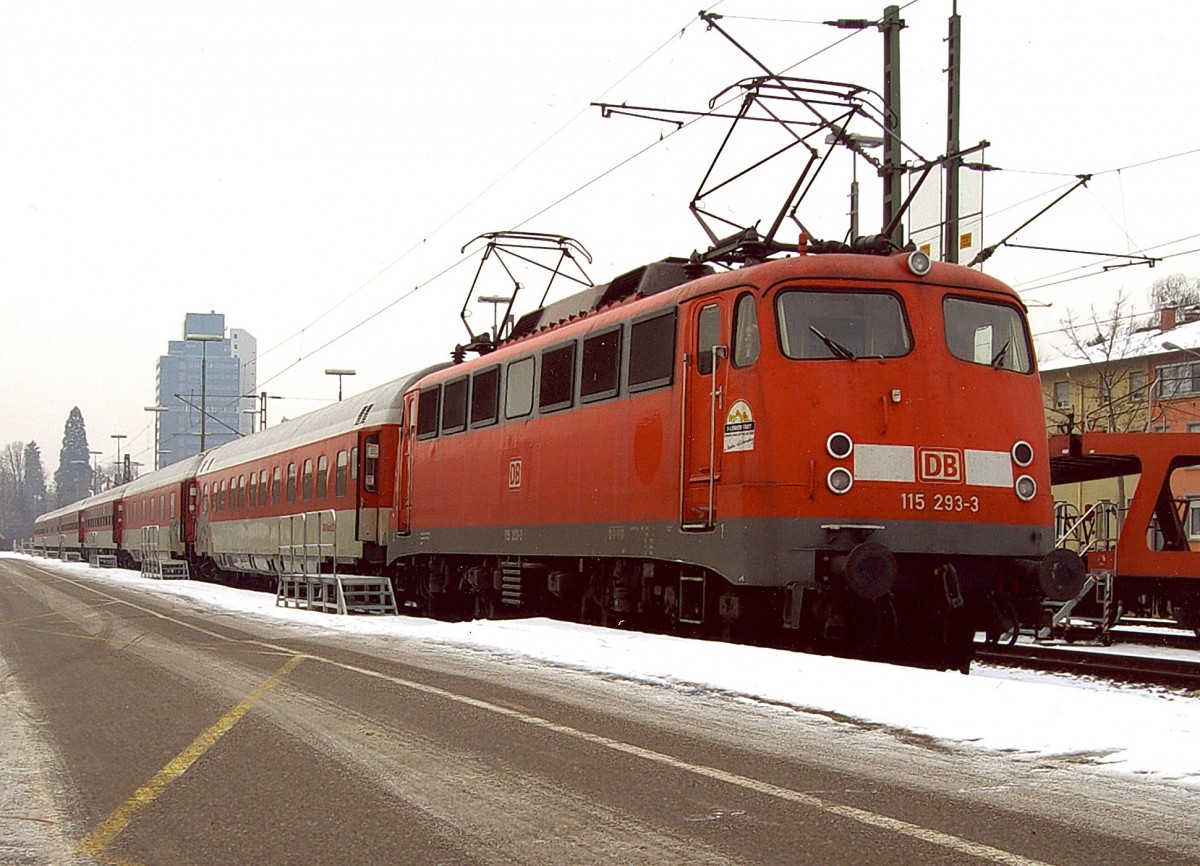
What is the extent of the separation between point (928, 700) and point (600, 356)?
20.5 feet

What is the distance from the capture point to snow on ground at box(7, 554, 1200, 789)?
696cm

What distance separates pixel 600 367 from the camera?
1377cm

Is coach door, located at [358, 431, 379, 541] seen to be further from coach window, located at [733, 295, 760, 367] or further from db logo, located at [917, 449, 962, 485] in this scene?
db logo, located at [917, 449, 962, 485]

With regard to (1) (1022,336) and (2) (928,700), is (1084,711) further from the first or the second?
(1) (1022,336)

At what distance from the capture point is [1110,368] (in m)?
51.4

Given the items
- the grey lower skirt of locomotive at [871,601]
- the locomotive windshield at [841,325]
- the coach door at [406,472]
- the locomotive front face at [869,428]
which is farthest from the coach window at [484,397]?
the locomotive windshield at [841,325]

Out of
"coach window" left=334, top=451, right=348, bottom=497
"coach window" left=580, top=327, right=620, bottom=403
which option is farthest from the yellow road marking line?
"coach window" left=334, top=451, right=348, bottom=497

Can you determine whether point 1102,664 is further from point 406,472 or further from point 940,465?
point 406,472

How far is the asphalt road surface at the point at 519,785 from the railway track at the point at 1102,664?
5685 millimetres

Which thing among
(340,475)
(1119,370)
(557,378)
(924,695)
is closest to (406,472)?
(340,475)

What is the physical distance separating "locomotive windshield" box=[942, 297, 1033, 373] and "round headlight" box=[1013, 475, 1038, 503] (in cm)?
104

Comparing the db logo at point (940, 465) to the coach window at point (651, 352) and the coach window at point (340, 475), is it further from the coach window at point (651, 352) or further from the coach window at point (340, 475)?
the coach window at point (340, 475)

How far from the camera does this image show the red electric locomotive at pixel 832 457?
430 inches

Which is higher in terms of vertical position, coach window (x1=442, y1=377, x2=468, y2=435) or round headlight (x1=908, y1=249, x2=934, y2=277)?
round headlight (x1=908, y1=249, x2=934, y2=277)
